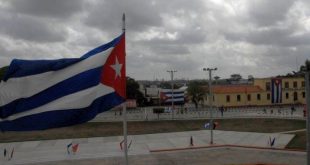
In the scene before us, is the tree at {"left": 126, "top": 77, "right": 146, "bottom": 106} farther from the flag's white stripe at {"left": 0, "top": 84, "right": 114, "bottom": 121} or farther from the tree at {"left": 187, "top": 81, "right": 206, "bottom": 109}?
the flag's white stripe at {"left": 0, "top": 84, "right": 114, "bottom": 121}

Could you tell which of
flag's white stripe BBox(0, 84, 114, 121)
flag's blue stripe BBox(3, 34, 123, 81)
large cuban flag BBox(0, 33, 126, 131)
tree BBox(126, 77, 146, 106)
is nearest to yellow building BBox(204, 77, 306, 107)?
tree BBox(126, 77, 146, 106)

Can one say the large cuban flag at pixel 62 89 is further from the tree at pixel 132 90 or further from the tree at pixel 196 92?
the tree at pixel 132 90

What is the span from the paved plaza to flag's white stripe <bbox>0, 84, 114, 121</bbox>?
675 inches

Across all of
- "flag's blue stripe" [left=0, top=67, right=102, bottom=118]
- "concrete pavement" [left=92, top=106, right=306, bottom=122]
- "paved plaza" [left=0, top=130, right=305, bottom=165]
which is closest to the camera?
"flag's blue stripe" [left=0, top=67, right=102, bottom=118]

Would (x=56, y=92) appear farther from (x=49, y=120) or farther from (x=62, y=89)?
(x=49, y=120)

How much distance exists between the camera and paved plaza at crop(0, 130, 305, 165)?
26.8m

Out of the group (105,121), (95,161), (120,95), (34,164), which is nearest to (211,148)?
(95,161)

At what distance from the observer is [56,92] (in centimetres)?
827

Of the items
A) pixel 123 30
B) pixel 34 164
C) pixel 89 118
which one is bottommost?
pixel 34 164

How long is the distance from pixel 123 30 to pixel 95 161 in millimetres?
18980

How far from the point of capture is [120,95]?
27.9 feet

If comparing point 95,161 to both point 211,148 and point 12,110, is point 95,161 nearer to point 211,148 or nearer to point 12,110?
point 211,148

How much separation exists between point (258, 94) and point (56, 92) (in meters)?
76.3

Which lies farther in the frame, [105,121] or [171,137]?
[105,121]
